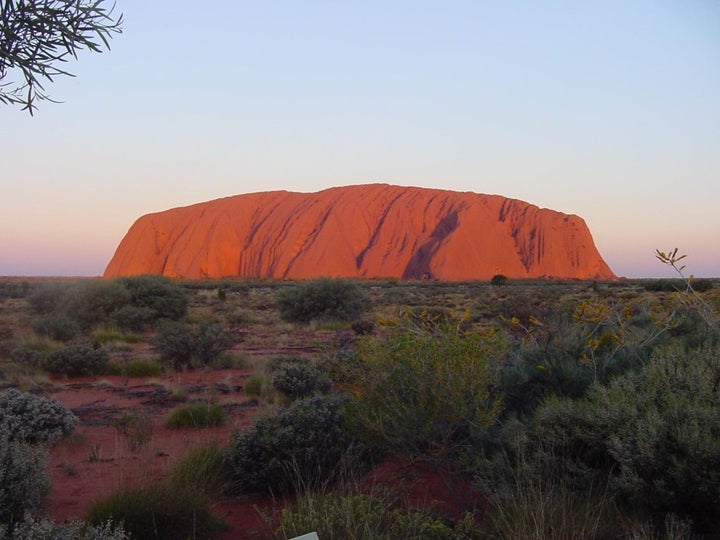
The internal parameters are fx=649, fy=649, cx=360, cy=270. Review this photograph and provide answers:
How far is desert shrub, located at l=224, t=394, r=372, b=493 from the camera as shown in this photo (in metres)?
5.51

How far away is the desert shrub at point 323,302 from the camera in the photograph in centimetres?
2403

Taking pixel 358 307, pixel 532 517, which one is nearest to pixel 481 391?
pixel 532 517

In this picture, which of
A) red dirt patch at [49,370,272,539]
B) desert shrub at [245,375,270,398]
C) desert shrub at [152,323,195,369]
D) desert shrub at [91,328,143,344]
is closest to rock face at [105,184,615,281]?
desert shrub at [91,328,143,344]

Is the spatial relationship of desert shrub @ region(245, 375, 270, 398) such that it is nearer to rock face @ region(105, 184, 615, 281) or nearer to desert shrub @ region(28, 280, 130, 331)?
desert shrub @ region(28, 280, 130, 331)

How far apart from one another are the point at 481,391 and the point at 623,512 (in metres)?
1.19

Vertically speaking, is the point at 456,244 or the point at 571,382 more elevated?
the point at 456,244

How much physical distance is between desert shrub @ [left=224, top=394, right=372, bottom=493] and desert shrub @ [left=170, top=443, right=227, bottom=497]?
0.10 meters

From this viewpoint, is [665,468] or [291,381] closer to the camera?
[665,468]

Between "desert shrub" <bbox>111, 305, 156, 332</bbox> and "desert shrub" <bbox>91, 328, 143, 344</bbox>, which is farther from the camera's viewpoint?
"desert shrub" <bbox>111, 305, 156, 332</bbox>

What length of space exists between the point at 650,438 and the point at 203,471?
3.48 metres

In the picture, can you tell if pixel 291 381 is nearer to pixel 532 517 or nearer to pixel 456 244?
pixel 532 517

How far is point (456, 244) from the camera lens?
75.9m

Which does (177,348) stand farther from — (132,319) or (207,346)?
(132,319)

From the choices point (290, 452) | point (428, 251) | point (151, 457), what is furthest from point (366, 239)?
point (290, 452)
